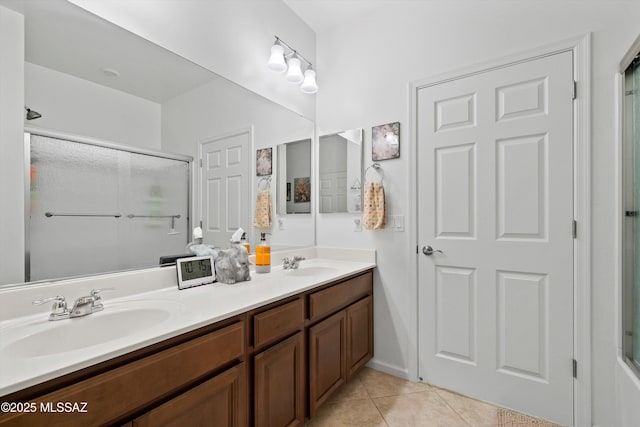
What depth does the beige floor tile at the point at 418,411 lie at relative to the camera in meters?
1.69

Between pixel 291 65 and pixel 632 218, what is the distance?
2.18 metres

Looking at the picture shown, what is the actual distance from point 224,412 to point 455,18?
2.54 metres

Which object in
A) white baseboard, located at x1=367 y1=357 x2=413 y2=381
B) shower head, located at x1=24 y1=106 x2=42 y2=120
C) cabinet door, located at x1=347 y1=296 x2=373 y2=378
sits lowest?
white baseboard, located at x1=367 y1=357 x2=413 y2=381

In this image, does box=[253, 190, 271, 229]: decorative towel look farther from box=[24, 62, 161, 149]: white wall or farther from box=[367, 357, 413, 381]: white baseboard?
box=[367, 357, 413, 381]: white baseboard

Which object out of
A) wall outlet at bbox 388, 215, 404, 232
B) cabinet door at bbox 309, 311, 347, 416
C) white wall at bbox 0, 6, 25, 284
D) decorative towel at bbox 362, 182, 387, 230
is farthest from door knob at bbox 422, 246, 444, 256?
white wall at bbox 0, 6, 25, 284

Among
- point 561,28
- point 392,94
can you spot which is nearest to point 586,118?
point 561,28

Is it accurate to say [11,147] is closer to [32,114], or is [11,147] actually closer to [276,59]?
[32,114]

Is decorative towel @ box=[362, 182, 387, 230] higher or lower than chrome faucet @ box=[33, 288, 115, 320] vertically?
higher

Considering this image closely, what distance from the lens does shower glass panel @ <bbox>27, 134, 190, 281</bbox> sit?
1.13 metres

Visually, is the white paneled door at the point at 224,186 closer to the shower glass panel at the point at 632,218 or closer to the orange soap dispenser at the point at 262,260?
the orange soap dispenser at the point at 262,260

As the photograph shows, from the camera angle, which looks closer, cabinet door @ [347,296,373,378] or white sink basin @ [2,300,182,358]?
white sink basin @ [2,300,182,358]

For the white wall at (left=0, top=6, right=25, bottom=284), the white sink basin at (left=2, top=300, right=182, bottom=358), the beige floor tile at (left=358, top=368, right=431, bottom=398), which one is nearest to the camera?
the white sink basin at (left=2, top=300, right=182, bottom=358)

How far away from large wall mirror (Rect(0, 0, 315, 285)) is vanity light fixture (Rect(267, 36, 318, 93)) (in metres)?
0.25

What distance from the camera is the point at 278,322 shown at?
4.47ft
